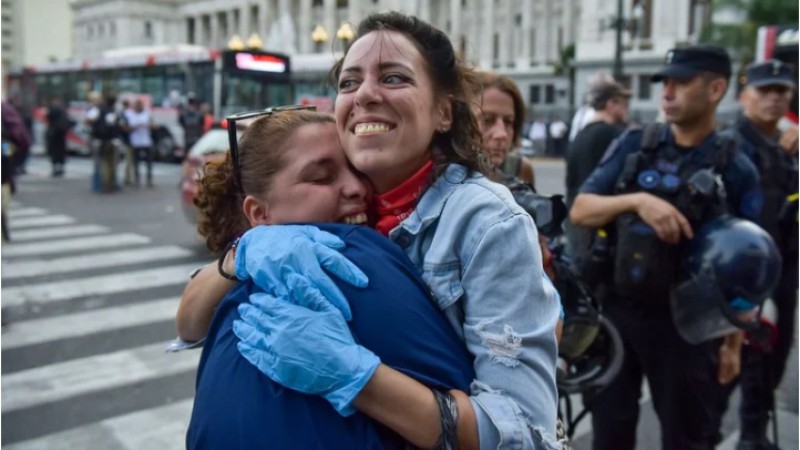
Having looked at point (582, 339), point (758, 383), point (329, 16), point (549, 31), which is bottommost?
point (758, 383)

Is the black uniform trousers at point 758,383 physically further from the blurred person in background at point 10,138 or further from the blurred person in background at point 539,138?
the blurred person in background at point 539,138

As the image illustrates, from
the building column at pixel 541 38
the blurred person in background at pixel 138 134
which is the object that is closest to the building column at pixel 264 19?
the building column at pixel 541 38

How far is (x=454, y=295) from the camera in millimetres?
1437

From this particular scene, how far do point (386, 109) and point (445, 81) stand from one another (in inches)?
7.4

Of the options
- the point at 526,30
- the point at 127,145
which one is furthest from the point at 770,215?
the point at 526,30

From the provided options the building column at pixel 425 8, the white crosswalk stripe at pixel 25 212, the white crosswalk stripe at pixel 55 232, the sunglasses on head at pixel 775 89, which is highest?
the building column at pixel 425 8

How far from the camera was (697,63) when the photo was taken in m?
2.92

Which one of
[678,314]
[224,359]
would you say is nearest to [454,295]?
[224,359]

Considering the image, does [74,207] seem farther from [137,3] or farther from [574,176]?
[137,3]

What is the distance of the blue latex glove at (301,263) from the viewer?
52.6 inches

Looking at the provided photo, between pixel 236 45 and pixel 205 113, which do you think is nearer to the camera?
pixel 205 113

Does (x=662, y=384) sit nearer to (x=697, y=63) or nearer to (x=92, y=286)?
(x=697, y=63)

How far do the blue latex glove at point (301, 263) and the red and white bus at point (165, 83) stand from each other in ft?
55.9

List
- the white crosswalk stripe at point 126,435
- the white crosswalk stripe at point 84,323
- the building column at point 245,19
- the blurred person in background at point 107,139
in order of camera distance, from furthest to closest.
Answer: the building column at point 245,19 < the blurred person in background at point 107,139 < the white crosswalk stripe at point 84,323 < the white crosswalk stripe at point 126,435
